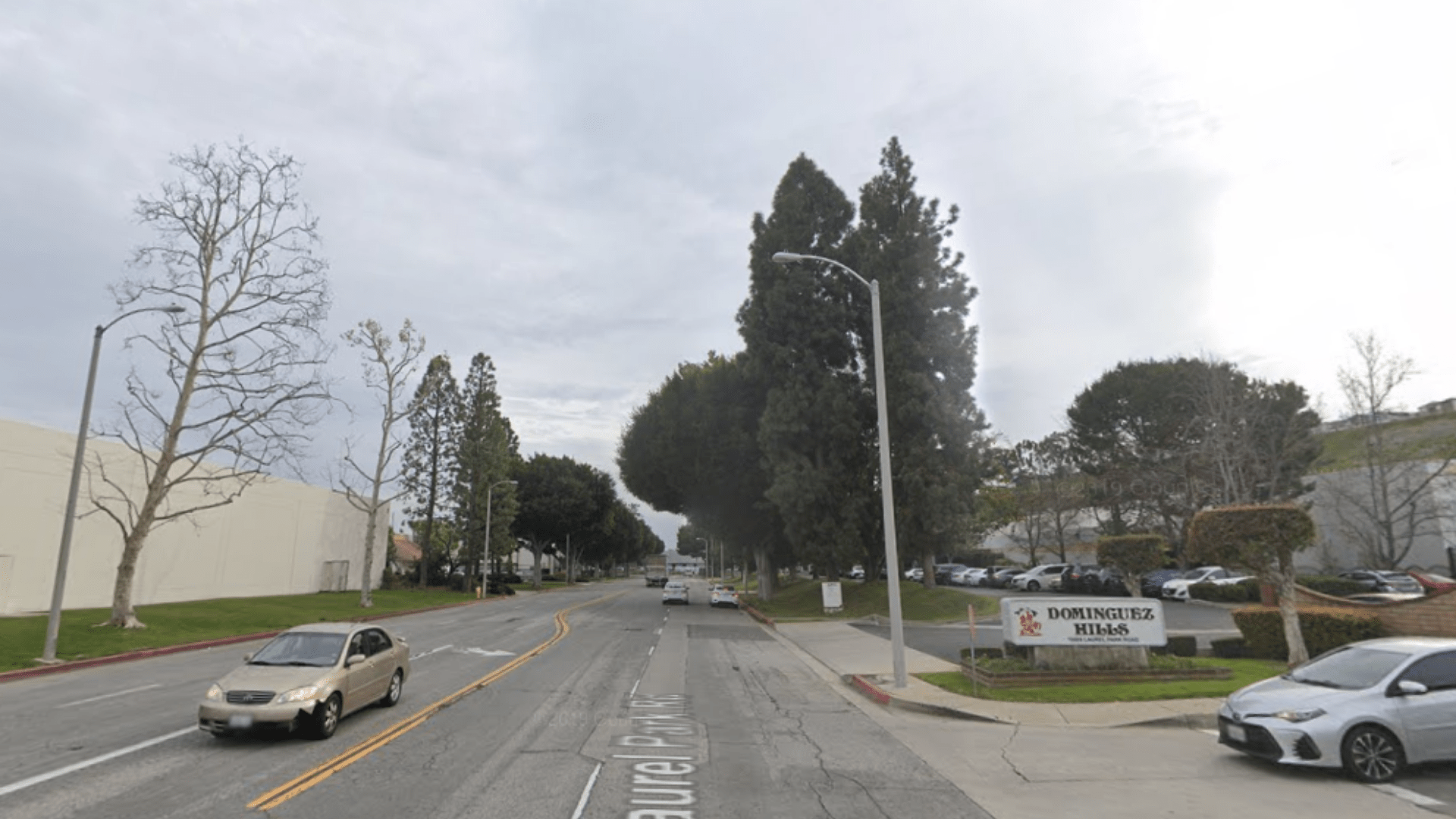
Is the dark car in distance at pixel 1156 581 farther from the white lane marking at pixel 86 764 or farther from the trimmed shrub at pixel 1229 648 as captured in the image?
the white lane marking at pixel 86 764

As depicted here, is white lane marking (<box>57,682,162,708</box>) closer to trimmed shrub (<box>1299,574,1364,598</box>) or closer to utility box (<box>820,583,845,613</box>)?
utility box (<box>820,583,845,613</box>)

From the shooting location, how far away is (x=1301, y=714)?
8742 millimetres

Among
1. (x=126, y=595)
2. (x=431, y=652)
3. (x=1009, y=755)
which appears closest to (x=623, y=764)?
(x=1009, y=755)

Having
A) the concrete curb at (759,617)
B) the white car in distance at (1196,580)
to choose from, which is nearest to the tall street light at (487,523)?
the concrete curb at (759,617)

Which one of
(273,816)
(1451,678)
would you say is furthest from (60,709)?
(1451,678)

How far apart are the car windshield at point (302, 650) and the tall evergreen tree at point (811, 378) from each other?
25367 mm

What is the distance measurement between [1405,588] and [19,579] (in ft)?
167

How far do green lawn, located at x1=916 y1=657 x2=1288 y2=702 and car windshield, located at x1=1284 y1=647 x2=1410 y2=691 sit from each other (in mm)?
3501

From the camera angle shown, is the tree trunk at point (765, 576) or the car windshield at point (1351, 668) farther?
the tree trunk at point (765, 576)

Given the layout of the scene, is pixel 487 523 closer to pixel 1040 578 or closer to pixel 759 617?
pixel 759 617

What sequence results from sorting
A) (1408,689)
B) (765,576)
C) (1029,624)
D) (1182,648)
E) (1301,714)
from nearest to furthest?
(1408,689) → (1301,714) → (1029,624) → (1182,648) → (765,576)

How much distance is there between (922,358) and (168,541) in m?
35.2

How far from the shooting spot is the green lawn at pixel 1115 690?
1323cm

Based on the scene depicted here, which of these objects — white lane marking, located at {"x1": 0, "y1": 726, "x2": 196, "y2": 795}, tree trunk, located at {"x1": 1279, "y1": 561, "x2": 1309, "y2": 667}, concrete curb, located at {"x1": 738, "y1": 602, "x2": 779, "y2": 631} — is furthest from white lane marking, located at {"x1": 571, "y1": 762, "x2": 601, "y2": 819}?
concrete curb, located at {"x1": 738, "y1": 602, "x2": 779, "y2": 631}
